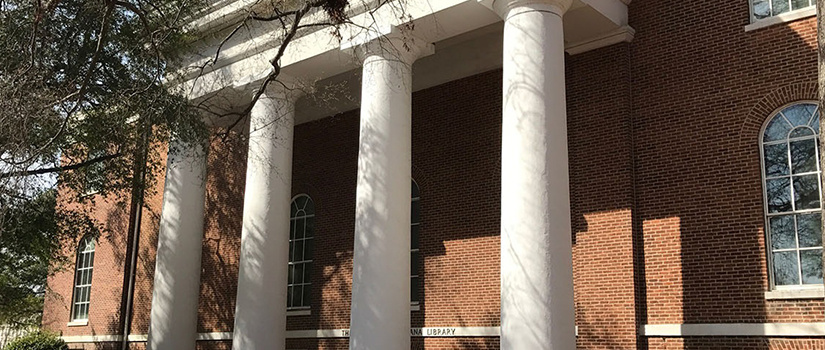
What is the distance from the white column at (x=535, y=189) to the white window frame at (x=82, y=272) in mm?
20636

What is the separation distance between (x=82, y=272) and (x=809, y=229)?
24609mm

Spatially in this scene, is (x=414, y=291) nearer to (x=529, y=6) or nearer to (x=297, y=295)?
(x=297, y=295)

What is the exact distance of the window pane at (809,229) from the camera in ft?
48.1

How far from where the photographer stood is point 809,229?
1476 centimetres

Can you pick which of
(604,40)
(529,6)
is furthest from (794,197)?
(529,6)

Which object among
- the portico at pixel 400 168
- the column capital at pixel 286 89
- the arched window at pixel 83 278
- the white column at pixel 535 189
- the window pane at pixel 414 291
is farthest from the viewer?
the arched window at pixel 83 278

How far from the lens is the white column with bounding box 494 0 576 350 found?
13.4 m

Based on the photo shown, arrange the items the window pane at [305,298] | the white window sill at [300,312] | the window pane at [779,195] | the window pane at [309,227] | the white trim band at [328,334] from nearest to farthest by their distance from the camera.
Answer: the window pane at [779,195], the white trim band at [328,334], the white window sill at [300,312], the window pane at [305,298], the window pane at [309,227]

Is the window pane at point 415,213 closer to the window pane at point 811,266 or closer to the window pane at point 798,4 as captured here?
the window pane at point 811,266

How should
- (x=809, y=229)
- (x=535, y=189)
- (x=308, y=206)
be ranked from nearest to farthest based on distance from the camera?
(x=535, y=189) < (x=809, y=229) < (x=308, y=206)

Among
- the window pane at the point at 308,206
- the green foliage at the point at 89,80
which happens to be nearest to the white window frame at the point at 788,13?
the green foliage at the point at 89,80

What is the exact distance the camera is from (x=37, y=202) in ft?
61.1

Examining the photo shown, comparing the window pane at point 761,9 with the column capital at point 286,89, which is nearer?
the window pane at point 761,9

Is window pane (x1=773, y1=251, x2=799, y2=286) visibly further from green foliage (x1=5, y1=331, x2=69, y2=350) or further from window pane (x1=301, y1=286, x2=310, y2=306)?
green foliage (x1=5, y1=331, x2=69, y2=350)
